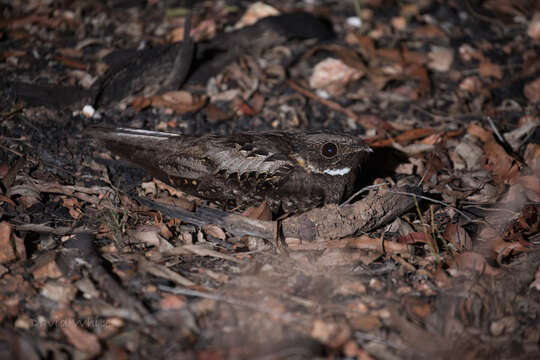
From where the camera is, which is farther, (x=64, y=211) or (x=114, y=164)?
(x=114, y=164)

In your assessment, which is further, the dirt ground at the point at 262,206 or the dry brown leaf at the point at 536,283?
the dry brown leaf at the point at 536,283

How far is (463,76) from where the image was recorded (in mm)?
5098

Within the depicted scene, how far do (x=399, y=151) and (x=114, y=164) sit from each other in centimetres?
244

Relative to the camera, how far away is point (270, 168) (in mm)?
3434

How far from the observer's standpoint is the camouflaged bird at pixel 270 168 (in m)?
3.45

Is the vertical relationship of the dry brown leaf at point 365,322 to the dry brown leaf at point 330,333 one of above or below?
below

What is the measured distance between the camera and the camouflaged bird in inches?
136

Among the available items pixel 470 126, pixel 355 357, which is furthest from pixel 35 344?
pixel 470 126

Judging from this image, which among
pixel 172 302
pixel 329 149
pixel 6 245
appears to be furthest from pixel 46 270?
pixel 329 149

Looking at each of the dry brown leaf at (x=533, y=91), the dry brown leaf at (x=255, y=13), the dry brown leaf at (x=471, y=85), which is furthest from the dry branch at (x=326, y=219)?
the dry brown leaf at (x=255, y=13)

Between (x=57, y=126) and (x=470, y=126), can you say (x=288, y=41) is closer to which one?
(x=470, y=126)

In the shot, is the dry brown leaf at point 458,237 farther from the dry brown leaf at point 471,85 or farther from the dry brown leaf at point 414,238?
the dry brown leaf at point 471,85

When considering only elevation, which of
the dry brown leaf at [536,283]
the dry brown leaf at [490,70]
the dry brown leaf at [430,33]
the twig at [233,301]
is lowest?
the dry brown leaf at [536,283]

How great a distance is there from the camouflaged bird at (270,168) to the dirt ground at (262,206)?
0.49 feet
